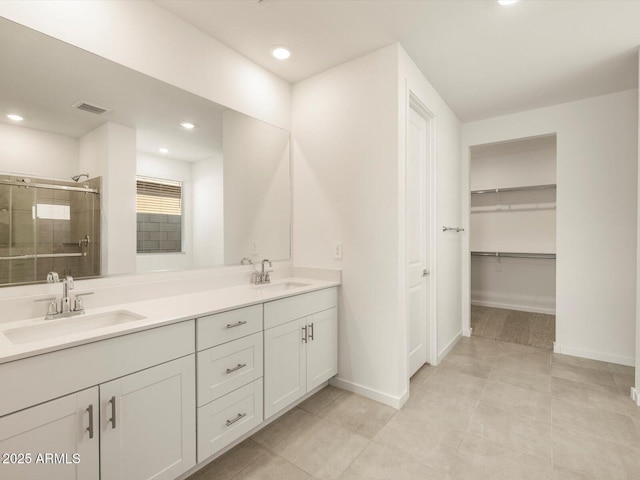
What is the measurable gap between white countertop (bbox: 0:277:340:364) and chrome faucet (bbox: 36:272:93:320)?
0.04 meters

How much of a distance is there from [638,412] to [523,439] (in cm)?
100

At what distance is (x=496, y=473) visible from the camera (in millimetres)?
1644

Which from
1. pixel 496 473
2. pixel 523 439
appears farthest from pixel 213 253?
pixel 523 439

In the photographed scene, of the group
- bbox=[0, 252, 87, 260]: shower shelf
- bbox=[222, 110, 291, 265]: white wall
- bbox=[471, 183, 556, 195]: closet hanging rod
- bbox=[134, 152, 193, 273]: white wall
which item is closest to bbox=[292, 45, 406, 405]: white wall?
bbox=[222, 110, 291, 265]: white wall

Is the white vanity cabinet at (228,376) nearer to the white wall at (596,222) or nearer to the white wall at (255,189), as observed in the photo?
the white wall at (255,189)

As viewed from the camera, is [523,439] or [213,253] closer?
[523,439]

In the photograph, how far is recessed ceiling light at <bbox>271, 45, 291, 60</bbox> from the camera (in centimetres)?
227

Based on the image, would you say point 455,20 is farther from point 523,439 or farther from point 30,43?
point 523,439

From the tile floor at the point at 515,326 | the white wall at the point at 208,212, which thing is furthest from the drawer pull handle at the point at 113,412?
the tile floor at the point at 515,326

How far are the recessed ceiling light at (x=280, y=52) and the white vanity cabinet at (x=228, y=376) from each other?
1782 mm

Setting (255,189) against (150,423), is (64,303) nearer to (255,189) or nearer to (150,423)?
(150,423)

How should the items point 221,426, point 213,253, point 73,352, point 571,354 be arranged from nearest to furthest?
1. point 73,352
2. point 221,426
3. point 213,253
4. point 571,354

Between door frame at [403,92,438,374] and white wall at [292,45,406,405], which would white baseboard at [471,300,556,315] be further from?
white wall at [292,45,406,405]

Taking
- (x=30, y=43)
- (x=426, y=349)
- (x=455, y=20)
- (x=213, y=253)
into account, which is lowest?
(x=426, y=349)
